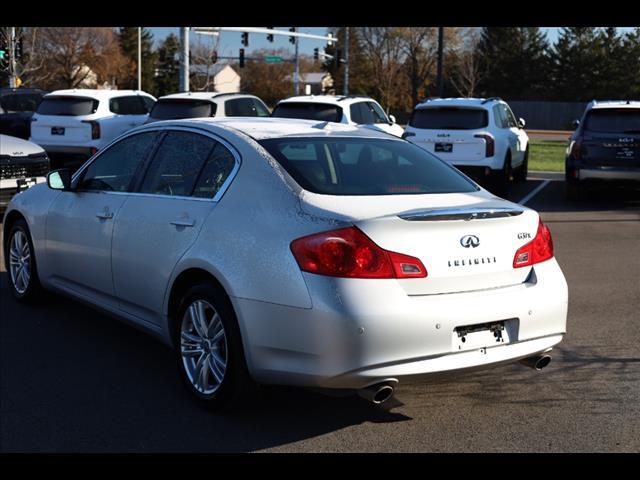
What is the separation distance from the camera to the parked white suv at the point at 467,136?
605 inches

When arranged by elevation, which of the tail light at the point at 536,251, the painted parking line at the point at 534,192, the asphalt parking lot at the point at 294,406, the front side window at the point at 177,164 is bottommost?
the asphalt parking lot at the point at 294,406

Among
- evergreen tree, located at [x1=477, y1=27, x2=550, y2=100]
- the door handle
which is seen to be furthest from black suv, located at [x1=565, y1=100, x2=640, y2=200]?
evergreen tree, located at [x1=477, y1=27, x2=550, y2=100]

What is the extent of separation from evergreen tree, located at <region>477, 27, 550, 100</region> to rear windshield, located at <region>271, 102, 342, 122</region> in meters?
65.5

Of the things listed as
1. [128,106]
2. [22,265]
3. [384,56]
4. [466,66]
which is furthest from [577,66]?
[22,265]

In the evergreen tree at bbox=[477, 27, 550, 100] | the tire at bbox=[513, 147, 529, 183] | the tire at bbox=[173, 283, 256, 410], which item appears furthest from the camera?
the evergreen tree at bbox=[477, 27, 550, 100]

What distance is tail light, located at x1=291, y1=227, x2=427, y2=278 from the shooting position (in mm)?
4188

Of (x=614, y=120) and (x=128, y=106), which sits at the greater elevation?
(x=128, y=106)

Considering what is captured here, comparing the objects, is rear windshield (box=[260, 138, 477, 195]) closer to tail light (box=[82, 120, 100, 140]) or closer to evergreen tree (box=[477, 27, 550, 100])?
tail light (box=[82, 120, 100, 140])

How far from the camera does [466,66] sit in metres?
73.9

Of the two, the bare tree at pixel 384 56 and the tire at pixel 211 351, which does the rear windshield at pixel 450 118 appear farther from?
the bare tree at pixel 384 56

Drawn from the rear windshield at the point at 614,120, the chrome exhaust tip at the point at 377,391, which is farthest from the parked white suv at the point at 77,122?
the chrome exhaust tip at the point at 377,391

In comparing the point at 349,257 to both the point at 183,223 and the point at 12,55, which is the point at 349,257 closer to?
the point at 183,223

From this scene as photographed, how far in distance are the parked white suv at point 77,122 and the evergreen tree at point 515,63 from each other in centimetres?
6463

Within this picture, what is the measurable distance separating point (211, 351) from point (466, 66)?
7205cm
